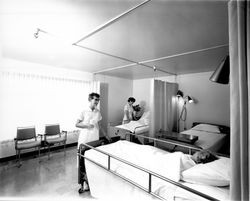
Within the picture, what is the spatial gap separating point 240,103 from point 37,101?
4062 mm

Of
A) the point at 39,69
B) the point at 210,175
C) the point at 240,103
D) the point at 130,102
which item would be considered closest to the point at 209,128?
the point at 130,102

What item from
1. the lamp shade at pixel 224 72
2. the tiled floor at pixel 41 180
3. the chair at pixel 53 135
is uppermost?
the lamp shade at pixel 224 72

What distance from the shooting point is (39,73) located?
359 centimetres

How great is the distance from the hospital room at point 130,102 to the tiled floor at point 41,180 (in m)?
0.02

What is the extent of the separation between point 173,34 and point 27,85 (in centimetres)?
352

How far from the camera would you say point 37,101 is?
140 inches

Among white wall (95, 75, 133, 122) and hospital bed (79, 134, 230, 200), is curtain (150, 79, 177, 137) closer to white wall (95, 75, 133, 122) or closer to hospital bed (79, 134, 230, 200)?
hospital bed (79, 134, 230, 200)

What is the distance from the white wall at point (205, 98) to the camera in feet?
12.9

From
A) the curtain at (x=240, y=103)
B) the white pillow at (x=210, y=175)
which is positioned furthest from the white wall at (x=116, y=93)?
the curtain at (x=240, y=103)

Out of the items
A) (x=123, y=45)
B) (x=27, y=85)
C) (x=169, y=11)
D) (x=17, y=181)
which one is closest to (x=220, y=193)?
(x=169, y=11)

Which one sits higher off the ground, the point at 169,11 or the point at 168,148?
the point at 169,11

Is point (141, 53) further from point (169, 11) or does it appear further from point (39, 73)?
point (39, 73)

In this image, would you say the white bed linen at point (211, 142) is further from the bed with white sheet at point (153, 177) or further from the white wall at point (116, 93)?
the white wall at point (116, 93)

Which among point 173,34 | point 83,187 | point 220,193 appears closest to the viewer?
point 220,193
